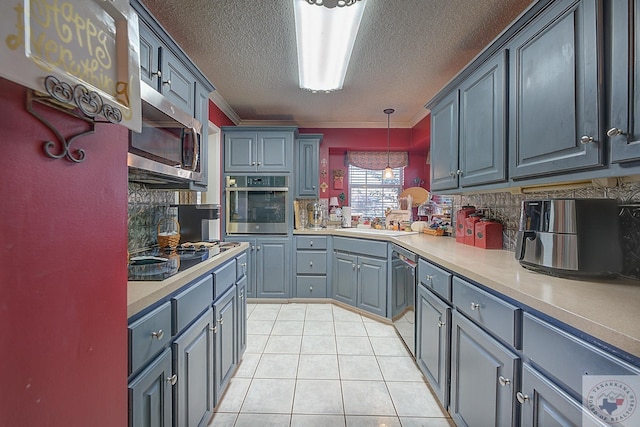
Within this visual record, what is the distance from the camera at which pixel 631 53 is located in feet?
2.94

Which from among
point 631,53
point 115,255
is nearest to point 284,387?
point 115,255

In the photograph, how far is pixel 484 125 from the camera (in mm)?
1723

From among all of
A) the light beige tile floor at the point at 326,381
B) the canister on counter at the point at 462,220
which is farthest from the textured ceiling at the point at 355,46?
the light beige tile floor at the point at 326,381

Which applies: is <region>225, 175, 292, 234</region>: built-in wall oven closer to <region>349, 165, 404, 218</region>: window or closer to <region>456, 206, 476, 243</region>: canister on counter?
<region>349, 165, 404, 218</region>: window

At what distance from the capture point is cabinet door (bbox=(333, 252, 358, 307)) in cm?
312

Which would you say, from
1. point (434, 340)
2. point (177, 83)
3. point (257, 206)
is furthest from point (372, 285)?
point (177, 83)

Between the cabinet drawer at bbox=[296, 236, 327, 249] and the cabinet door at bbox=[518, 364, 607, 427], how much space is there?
2.58 m

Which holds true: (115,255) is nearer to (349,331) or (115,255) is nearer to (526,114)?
(526,114)

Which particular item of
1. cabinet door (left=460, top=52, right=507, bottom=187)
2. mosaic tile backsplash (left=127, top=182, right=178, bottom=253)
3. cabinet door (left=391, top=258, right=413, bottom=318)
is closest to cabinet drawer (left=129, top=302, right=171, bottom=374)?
mosaic tile backsplash (left=127, top=182, right=178, bottom=253)

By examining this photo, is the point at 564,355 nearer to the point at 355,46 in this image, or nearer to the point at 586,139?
the point at 586,139

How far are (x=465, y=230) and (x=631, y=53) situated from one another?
4.93ft

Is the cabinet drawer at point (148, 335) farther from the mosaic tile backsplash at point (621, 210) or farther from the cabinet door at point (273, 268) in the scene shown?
the cabinet door at point (273, 268)

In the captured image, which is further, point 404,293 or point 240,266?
point 404,293

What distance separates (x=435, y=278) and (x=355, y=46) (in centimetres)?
187
